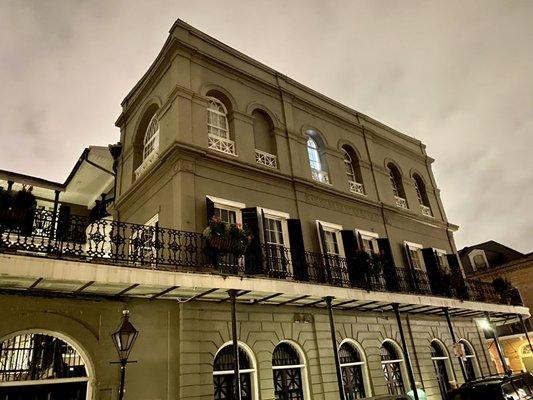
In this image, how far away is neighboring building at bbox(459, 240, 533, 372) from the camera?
24734 millimetres

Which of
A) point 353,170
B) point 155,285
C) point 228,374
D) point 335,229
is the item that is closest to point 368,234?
point 335,229

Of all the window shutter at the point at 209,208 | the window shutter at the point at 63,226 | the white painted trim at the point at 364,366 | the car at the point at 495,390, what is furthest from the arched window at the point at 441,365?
the window shutter at the point at 63,226

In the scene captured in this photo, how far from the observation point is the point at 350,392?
11273mm

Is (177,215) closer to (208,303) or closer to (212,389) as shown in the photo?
(208,303)

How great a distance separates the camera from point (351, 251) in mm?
12641

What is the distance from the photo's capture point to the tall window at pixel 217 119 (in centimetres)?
1198

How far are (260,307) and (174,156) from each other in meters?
4.40

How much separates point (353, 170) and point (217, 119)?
6235 mm

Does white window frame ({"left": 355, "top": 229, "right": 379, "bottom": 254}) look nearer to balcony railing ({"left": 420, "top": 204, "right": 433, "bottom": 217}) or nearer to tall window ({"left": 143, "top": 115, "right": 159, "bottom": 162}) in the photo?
balcony railing ({"left": 420, "top": 204, "right": 433, "bottom": 217})

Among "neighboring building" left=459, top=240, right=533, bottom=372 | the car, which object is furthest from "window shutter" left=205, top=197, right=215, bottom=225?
"neighboring building" left=459, top=240, right=533, bottom=372

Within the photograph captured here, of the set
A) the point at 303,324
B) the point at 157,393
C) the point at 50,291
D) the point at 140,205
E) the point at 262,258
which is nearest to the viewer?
the point at 50,291

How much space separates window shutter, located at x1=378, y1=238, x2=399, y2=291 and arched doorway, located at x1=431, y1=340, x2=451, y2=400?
3.30 metres

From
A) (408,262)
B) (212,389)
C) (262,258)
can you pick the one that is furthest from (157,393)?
(408,262)

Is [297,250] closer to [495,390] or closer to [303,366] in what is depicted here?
[303,366]
